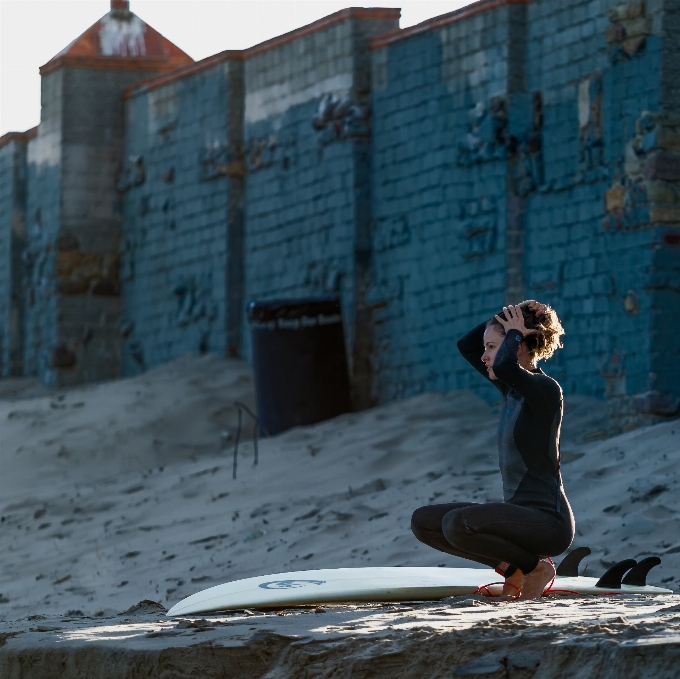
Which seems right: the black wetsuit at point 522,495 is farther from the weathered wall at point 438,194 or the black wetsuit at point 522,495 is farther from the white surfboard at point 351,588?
the weathered wall at point 438,194

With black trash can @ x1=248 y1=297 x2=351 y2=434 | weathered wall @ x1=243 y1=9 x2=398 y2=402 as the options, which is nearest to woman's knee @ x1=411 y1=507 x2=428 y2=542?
black trash can @ x1=248 y1=297 x2=351 y2=434

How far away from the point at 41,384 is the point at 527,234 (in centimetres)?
747

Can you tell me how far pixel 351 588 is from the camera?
17.6ft

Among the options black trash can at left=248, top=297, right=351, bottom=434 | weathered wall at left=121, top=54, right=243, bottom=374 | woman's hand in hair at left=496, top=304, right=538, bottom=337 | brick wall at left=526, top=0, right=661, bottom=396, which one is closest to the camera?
woman's hand in hair at left=496, top=304, right=538, bottom=337

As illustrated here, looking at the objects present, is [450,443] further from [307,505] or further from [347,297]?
[347,297]

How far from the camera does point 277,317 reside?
12523mm

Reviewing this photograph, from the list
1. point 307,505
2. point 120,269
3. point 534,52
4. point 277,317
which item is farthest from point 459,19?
point 120,269

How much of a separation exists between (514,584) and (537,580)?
0.28 feet

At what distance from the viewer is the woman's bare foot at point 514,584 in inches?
202

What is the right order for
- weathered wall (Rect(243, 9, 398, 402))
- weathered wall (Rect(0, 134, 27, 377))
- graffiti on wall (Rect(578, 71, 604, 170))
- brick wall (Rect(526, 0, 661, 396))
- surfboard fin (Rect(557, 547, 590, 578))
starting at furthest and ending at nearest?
1. weathered wall (Rect(0, 134, 27, 377))
2. weathered wall (Rect(243, 9, 398, 402))
3. graffiti on wall (Rect(578, 71, 604, 170))
4. brick wall (Rect(526, 0, 661, 396))
5. surfboard fin (Rect(557, 547, 590, 578))

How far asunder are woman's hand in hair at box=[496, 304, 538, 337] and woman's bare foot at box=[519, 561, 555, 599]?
2.42ft

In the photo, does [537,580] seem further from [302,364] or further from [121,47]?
[121,47]

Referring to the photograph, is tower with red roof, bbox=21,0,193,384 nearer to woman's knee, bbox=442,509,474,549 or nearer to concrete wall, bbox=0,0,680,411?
concrete wall, bbox=0,0,680,411

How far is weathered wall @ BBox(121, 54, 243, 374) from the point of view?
14.5m
